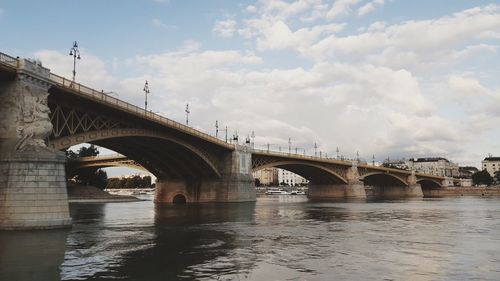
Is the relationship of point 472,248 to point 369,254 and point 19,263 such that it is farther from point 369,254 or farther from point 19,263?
point 19,263

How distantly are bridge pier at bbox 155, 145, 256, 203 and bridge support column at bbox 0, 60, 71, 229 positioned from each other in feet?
177

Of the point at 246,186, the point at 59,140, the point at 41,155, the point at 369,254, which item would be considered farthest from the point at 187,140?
the point at 369,254

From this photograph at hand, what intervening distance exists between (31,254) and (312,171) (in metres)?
108

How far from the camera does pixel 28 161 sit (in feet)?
112

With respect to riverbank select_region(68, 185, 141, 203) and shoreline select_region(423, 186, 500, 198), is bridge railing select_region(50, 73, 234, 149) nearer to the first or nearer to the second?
riverbank select_region(68, 185, 141, 203)

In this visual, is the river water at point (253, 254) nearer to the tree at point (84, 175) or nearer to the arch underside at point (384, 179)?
the tree at point (84, 175)

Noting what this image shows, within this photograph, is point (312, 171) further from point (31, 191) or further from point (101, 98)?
point (31, 191)

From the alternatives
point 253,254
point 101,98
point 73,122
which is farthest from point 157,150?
point 253,254

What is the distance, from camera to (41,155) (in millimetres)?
34938

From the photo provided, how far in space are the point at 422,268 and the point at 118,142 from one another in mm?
55970

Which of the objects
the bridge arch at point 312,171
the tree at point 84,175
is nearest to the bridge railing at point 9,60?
the bridge arch at point 312,171

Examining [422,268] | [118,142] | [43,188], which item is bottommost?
[422,268]

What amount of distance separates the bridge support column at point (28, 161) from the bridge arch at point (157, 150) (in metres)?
9.66

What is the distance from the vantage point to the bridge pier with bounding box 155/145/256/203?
8950 cm
